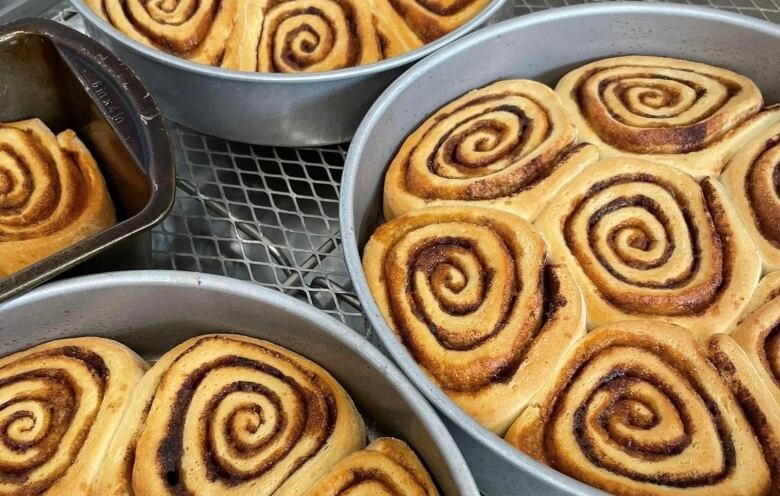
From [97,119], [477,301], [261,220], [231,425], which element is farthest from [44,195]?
[477,301]

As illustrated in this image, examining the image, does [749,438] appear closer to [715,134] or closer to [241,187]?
[715,134]

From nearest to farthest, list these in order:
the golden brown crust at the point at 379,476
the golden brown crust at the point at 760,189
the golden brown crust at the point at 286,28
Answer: the golden brown crust at the point at 379,476
the golden brown crust at the point at 760,189
the golden brown crust at the point at 286,28

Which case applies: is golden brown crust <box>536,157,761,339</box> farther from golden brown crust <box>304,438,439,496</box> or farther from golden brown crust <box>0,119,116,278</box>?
golden brown crust <box>0,119,116,278</box>

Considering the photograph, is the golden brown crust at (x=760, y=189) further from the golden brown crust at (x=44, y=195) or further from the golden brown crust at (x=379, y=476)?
the golden brown crust at (x=44, y=195)

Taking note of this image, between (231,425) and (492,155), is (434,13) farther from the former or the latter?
(231,425)

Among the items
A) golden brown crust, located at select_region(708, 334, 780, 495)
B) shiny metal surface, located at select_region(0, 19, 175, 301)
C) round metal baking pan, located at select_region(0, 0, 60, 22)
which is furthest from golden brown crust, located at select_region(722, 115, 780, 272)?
round metal baking pan, located at select_region(0, 0, 60, 22)

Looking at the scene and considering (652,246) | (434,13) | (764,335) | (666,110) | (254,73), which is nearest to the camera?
(764,335)

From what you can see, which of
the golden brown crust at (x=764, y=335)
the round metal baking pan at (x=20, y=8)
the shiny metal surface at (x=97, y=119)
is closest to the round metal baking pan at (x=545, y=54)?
the shiny metal surface at (x=97, y=119)


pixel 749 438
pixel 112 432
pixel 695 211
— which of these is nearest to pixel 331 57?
pixel 695 211
